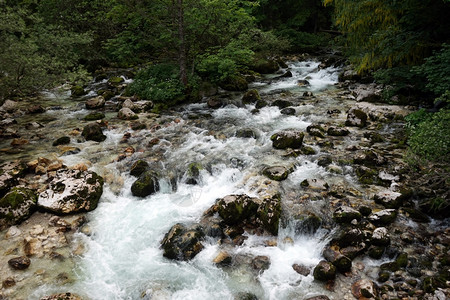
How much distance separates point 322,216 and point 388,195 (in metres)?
1.77

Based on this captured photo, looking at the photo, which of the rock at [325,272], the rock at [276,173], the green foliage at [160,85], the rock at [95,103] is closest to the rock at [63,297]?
the rock at [325,272]

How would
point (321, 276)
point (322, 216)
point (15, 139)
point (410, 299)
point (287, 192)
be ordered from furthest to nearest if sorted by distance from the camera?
point (15, 139), point (287, 192), point (322, 216), point (321, 276), point (410, 299)

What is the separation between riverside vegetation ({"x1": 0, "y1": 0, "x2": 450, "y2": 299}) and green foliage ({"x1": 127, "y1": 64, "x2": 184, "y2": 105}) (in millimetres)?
90

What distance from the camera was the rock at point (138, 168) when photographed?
859 centimetres

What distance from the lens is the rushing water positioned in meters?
5.29

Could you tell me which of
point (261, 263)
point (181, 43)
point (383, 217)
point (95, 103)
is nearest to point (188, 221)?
point (261, 263)

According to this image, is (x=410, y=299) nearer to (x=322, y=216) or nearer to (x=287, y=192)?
(x=322, y=216)

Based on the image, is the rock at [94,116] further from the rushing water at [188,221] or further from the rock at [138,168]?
the rock at [138,168]

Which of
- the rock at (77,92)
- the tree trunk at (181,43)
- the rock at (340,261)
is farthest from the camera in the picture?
the rock at (77,92)

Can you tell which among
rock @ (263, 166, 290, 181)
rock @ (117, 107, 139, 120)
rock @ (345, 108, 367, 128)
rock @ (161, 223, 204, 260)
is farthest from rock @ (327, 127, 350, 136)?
rock @ (117, 107, 139, 120)

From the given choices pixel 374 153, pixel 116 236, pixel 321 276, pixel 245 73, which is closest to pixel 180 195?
pixel 116 236

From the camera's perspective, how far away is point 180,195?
8.00m

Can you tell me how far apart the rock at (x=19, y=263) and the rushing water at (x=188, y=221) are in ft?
2.55

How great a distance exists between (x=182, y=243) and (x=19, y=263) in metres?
3.28
